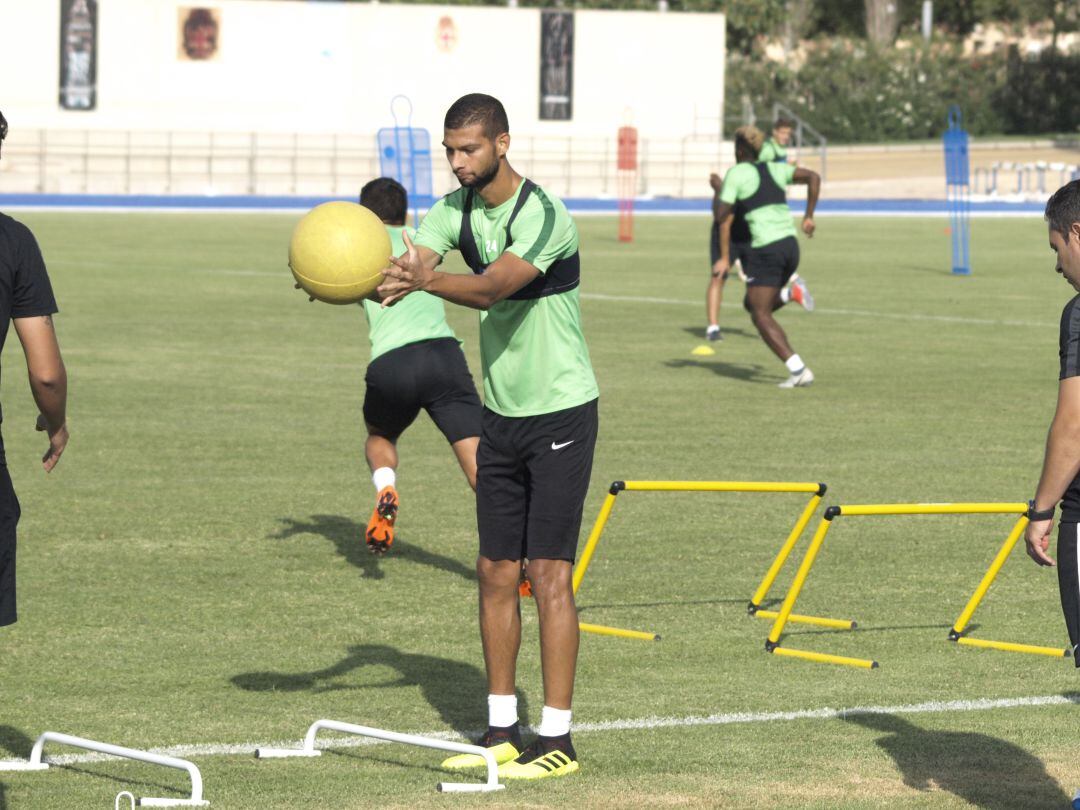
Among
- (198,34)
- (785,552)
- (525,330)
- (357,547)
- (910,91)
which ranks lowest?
(357,547)

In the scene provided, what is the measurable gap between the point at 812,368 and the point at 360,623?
11.5 m

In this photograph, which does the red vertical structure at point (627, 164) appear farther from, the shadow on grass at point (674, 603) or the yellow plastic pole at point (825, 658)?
the yellow plastic pole at point (825, 658)

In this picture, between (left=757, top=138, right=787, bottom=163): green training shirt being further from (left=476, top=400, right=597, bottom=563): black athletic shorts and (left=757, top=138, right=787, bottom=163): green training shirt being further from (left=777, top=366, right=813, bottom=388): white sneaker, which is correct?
(left=476, top=400, right=597, bottom=563): black athletic shorts

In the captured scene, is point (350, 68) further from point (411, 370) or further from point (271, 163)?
point (411, 370)

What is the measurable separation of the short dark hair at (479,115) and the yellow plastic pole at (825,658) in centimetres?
297

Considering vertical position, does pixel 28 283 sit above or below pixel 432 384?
above

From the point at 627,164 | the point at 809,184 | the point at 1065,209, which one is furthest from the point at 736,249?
the point at 627,164

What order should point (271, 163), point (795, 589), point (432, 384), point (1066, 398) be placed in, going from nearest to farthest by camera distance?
point (1066, 398) → point (795, 589) → point (432, 384) → point (271, 163)

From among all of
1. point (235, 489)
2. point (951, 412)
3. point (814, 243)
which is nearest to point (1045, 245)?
point (814, 243)

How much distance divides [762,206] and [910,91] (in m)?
69.1

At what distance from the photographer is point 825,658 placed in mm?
8617

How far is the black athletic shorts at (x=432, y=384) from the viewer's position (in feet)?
33.9

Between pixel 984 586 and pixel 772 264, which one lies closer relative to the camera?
pixel 984 586

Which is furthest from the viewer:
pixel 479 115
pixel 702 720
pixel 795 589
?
pixel 795 589
